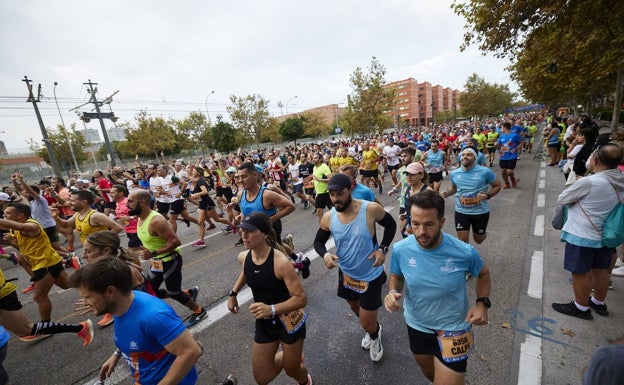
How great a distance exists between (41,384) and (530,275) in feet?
22.0

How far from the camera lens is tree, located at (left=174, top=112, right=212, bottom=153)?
142 feet

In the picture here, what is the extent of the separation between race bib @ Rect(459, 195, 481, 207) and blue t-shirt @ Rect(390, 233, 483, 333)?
2.79 metres

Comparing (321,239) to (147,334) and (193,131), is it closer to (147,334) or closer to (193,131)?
(147,334)

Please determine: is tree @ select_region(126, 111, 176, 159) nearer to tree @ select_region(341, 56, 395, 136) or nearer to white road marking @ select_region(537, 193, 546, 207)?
tree @ select_region(341, 56, 395, 136)

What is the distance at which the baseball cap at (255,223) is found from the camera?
7.54 feet

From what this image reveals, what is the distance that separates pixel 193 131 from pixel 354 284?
4661cm

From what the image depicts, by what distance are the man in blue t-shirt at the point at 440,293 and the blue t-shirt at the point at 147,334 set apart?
1525mm

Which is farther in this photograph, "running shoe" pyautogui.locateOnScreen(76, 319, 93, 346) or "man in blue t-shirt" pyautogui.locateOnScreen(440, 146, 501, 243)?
"man in blue t-shirt" pyautogui.locateOnScreen(440, 146, 501, 243)

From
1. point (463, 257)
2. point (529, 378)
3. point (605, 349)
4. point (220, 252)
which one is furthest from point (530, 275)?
point (220, 252)

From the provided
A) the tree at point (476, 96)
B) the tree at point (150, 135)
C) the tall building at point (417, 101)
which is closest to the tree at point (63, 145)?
the tree at point (150, 135)

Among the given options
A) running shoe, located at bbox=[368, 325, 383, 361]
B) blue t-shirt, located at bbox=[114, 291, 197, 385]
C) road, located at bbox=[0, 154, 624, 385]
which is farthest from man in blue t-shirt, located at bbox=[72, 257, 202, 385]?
running shoe, located at bbox=[368, 325, 383, 361]

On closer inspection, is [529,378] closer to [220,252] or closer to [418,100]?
[220,252]

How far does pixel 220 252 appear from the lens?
22.5 feet

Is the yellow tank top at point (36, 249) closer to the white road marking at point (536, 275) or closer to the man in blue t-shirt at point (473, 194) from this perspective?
the man in blue t-shirt at point (473, 194)
